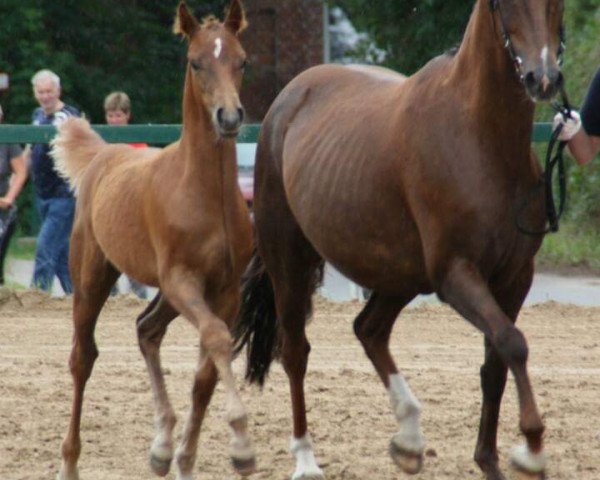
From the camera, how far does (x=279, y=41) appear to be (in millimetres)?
30188

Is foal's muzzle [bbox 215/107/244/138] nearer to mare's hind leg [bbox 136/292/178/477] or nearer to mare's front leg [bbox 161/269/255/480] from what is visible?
mare's front leg [bbox 161/269/255/480]

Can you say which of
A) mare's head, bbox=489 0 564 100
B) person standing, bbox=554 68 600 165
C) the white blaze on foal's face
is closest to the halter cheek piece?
mare's head, bbox=489 0 564 100

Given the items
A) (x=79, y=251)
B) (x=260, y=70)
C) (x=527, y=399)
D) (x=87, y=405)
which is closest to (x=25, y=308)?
(x=87, y=405)

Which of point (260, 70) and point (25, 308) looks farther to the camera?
point (260, 70)

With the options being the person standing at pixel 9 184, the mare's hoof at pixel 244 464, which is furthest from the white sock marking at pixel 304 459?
the person standing at pixel 9 184

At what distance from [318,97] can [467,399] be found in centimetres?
196

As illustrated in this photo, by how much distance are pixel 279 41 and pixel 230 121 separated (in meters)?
Result: 24.1

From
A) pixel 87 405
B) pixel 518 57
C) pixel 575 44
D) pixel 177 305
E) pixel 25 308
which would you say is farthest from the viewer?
pixel 575 44

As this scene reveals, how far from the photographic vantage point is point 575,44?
60.2 ft

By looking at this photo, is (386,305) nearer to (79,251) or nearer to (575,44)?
(79,251)

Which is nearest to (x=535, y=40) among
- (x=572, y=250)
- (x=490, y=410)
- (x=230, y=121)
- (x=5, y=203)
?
(x=230, y=121)

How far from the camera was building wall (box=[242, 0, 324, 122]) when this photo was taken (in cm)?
3003

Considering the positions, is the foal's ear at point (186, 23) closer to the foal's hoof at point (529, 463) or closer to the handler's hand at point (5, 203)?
the foal's hoof at point (529, 463)

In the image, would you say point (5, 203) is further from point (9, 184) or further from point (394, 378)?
point (394, 378)
